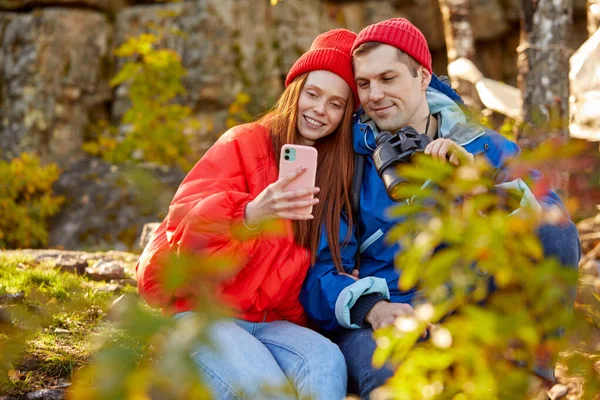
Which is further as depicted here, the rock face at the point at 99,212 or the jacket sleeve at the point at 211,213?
the rock face at the point at 99,212

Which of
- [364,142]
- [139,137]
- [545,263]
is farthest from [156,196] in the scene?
[139,137]

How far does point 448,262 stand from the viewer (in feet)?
3.58

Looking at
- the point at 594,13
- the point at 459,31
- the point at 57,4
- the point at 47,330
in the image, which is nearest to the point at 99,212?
the point at 57,4

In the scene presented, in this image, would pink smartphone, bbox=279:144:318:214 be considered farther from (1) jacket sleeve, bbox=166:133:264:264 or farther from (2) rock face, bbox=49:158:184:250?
(2) rock face, bbox=49:158:184:250

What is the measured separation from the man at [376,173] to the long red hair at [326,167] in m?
0.04

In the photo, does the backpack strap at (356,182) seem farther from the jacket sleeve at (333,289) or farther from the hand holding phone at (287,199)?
the hand holding phone at (287,199)

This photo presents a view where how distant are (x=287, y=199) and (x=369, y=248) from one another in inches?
20.8

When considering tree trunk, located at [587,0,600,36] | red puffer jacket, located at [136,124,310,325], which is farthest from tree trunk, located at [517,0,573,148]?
red puffer jacket, located at [136,124,310,325]

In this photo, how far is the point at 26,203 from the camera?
698 centimetres

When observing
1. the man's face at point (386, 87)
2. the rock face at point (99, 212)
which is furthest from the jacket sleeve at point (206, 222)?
the rock face at point (99, 212)

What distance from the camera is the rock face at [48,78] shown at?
861cm

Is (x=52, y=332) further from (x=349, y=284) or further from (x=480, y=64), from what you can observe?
(x=480, y=64)

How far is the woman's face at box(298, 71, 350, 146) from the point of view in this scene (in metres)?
2.74

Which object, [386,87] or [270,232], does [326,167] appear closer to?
[386,87]
